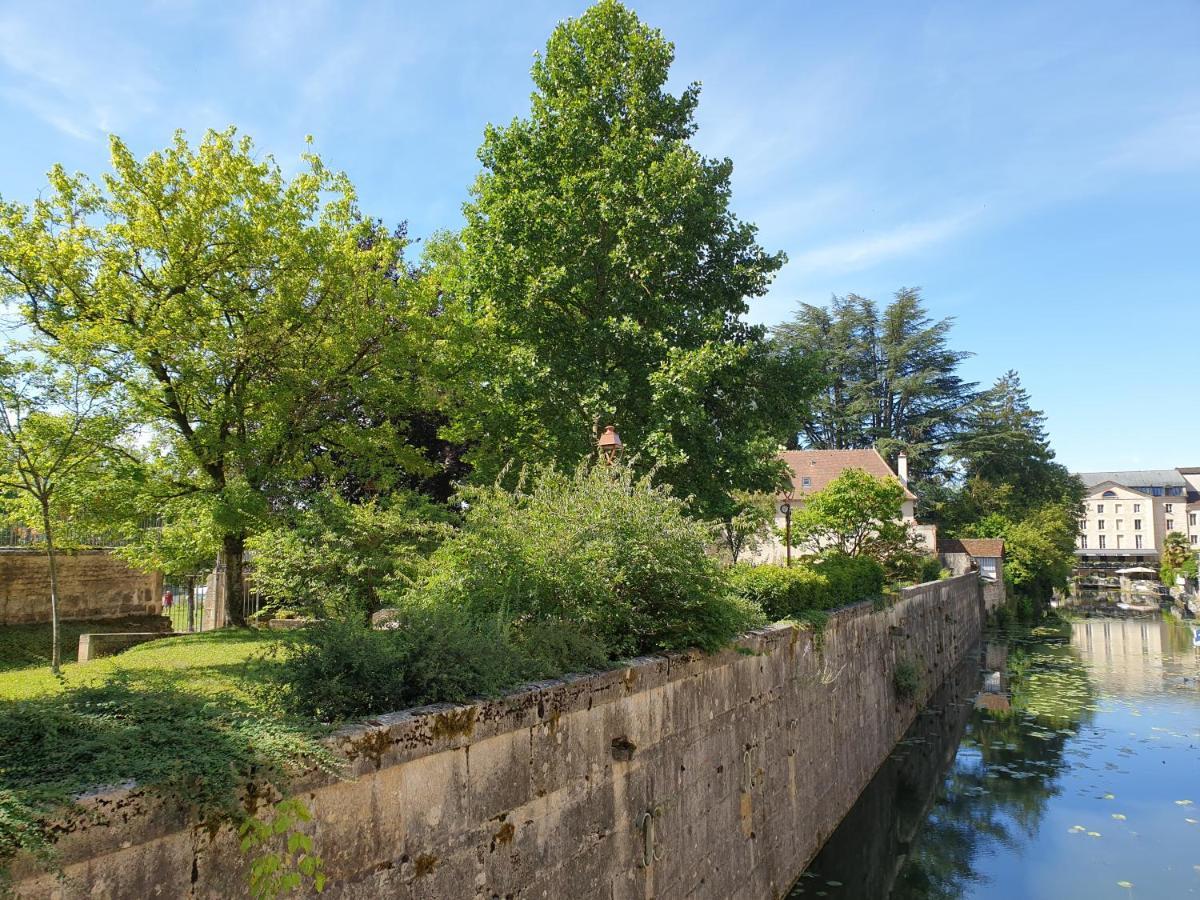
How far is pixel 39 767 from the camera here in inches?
108

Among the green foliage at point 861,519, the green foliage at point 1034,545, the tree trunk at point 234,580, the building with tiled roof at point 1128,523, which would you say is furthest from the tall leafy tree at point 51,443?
the building with tiled roof at point 1128,523

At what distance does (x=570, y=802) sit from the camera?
4918 millimetres

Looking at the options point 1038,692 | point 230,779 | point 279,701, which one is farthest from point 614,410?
point 1038,692

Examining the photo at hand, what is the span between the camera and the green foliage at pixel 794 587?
977 cm

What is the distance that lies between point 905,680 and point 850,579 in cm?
391

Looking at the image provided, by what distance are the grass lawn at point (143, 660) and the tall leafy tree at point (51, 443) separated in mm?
692

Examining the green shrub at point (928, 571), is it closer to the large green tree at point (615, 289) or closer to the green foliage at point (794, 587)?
the large green tree at point (615, 289)

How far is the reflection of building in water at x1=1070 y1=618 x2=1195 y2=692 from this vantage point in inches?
959

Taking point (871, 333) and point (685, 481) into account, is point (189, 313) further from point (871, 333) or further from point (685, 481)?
point (871, 333)

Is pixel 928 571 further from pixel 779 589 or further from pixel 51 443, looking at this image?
pixel 51 443

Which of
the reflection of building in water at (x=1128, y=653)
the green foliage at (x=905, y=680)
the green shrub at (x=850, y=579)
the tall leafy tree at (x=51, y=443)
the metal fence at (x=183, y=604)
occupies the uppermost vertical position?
the tall leafy tree at (x=51, y=443)

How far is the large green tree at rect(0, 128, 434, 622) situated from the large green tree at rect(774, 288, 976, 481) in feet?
130

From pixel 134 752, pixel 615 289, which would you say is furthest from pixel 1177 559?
pixel 134 752

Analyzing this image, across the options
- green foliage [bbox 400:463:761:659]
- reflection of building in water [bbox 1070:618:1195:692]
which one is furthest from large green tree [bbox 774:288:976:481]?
green foliage [bbox 400:463:761:659]
